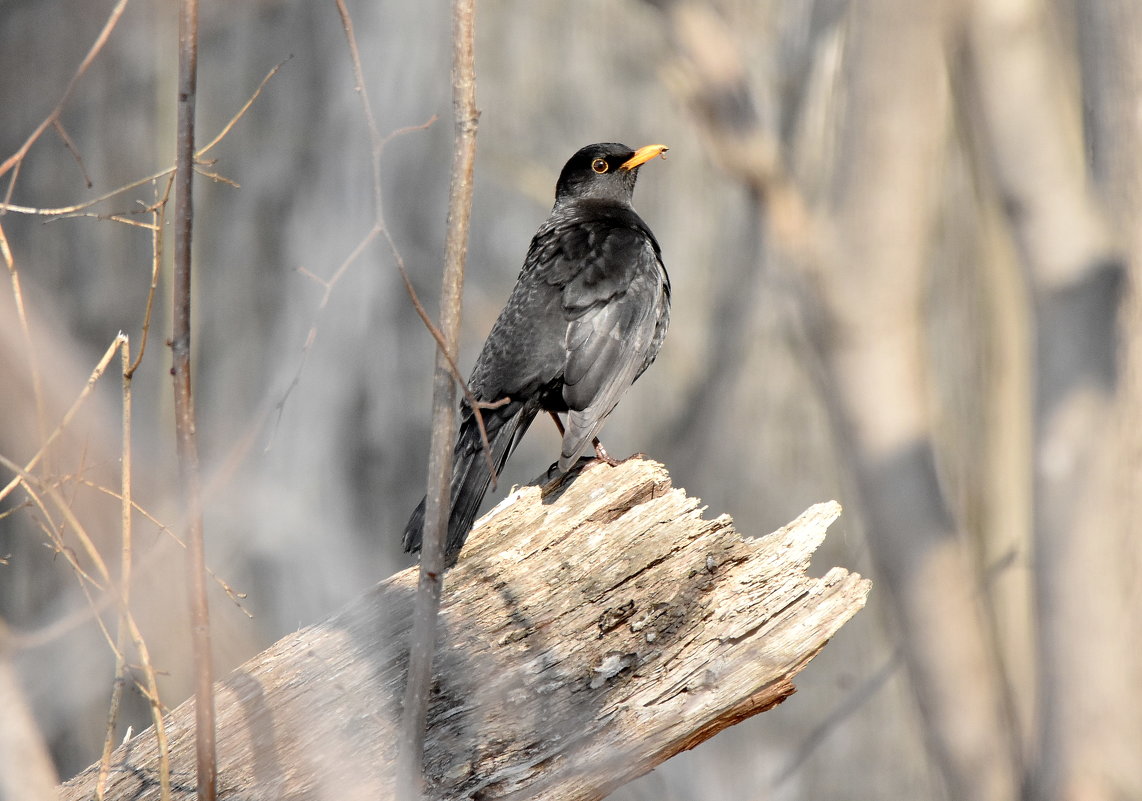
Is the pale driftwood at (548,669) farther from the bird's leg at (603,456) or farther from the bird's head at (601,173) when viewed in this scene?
the bird's head at (601,173)

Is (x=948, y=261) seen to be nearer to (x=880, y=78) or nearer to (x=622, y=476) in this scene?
(x=880, y=78)

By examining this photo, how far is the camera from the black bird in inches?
129

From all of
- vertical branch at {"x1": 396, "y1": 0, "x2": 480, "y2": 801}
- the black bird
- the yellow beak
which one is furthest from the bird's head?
vertical branch at {"x1": 396, "y1": 0, "x2": 480, "y2": 801}

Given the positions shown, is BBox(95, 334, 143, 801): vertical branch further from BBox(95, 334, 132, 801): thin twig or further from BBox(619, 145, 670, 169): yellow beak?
BBox(619, 145, 670, 169): yellow beak

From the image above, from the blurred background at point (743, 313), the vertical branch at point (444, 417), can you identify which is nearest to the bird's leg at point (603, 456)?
the blurred background at point (743, 313)

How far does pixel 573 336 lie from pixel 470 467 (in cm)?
69

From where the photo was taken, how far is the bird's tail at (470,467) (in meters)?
2.67

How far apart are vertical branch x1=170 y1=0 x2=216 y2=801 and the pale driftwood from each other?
1.62 feet

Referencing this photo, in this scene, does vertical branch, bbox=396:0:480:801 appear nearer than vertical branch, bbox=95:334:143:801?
Yes

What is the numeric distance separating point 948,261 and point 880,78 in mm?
1539

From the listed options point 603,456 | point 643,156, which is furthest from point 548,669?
point 643,156

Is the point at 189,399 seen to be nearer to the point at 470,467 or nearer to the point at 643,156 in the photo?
the point at 470,467

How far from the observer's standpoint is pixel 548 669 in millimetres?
2273

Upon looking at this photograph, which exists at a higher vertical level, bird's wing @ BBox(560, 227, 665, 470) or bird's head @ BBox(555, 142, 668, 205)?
bird's head @ BBox(555, 142, 668, 205)
